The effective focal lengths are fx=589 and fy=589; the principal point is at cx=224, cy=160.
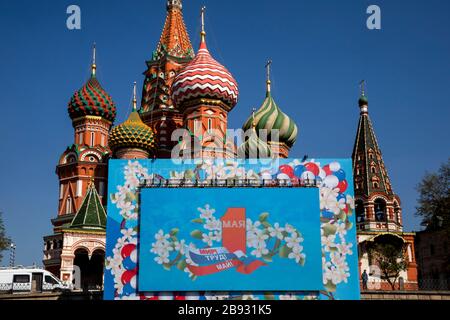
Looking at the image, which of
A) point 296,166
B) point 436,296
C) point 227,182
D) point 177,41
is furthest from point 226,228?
point 177,41

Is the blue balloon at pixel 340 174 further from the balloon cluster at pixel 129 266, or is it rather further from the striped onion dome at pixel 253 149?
the striped onion dome at pixel 253 149

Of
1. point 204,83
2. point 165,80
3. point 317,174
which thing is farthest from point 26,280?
point 165,80

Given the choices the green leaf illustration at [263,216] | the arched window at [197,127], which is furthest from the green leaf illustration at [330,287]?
the arched window at [197,127]

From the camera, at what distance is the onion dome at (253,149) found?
3278cm

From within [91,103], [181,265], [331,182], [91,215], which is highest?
[91,103]

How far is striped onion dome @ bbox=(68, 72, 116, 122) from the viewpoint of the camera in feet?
121

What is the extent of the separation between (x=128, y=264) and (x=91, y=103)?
17562mm

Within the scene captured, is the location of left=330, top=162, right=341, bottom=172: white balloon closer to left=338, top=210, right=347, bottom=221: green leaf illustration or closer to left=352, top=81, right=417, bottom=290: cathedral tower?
left=338, top=210, right=347, bottom=221: green leaf illustration

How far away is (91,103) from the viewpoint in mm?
37000

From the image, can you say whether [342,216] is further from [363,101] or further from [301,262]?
[363,101]

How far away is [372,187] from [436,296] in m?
14.4

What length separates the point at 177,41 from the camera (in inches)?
1604

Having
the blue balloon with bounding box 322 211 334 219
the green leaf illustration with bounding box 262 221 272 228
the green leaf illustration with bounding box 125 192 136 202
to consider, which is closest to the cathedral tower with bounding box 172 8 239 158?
the green leaf illustration with bounding box 125 192 136 202
